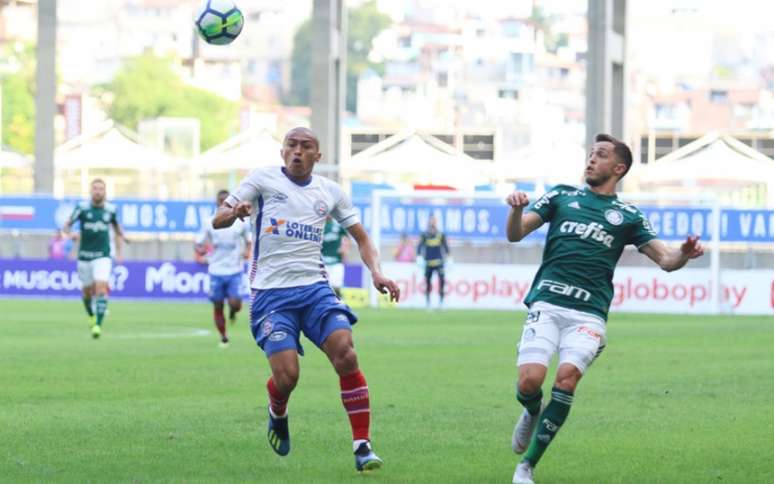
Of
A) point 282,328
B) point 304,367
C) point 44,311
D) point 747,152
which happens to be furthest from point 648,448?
point 747,152

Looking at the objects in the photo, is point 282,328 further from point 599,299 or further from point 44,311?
point 44,311

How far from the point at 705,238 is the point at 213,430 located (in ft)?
91.2

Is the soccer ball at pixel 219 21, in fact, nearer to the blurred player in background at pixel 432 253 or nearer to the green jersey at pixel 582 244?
the green jersey at pixel 582 244

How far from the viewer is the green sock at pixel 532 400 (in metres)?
11.1

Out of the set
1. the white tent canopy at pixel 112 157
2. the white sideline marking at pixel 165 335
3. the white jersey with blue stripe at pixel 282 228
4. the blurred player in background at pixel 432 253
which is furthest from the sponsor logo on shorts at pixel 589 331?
the white tent canopy at pixel 112 157

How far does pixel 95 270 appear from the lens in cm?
2628

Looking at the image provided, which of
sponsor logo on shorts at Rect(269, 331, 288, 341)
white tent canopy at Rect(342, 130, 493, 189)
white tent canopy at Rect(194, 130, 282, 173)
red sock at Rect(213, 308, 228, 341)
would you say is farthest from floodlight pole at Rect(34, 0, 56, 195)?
sponsor logo on shorts at Rect(269, 331, 288, 341)

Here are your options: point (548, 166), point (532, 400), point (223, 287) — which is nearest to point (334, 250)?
point (223, 287)

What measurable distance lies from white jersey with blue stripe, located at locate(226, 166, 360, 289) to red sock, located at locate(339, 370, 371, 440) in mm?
725

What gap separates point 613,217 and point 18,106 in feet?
398

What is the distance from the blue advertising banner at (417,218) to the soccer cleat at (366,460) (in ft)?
88.8

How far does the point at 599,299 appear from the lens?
1132 centimetres

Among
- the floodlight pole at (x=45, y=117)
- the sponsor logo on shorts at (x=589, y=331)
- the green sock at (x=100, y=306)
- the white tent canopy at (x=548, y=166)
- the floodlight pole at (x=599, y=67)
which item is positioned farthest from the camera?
the white tent canopy at (x=548, y=166)

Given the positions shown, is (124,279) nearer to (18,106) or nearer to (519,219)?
(519,219)
